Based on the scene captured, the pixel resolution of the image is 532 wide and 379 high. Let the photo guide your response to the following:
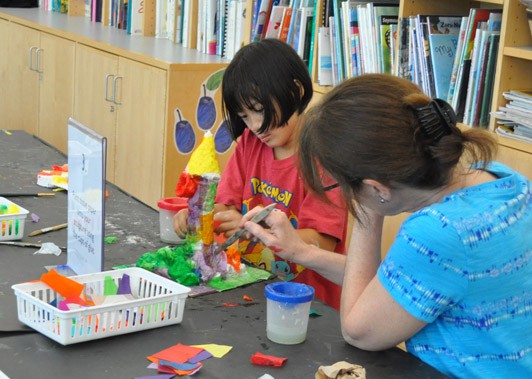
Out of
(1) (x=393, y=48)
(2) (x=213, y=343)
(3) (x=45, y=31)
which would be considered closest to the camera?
(2) (x=213, y=343)

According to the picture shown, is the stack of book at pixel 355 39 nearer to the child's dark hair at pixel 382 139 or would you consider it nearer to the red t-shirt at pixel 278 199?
the red t-shirt at pixel 278 199

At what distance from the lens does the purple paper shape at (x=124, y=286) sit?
158 centimetres

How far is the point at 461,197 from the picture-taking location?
4.33 feet

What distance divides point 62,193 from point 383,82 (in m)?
1.23

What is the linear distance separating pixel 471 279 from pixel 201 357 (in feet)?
1.45

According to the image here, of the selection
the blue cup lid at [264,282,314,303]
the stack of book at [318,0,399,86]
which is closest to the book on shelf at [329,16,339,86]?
the stack of book at [318,0,399,86]

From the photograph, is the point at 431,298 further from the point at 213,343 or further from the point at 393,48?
the point at 393,48

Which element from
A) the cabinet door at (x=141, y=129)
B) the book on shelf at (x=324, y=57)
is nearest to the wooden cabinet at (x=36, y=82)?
the cabinet door at (x=141, y=129)

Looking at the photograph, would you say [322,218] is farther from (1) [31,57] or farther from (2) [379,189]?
(1) [31,57]

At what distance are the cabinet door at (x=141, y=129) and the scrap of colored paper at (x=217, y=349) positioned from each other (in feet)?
7.46

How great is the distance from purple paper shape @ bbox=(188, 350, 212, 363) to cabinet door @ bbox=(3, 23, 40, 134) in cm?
375

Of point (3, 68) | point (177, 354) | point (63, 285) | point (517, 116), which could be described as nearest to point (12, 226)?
point (63, 285)

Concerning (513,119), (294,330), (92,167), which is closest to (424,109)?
(294,330)

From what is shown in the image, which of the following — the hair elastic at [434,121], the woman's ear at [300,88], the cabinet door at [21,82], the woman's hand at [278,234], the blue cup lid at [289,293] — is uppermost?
the hair elastic at [434,121]
